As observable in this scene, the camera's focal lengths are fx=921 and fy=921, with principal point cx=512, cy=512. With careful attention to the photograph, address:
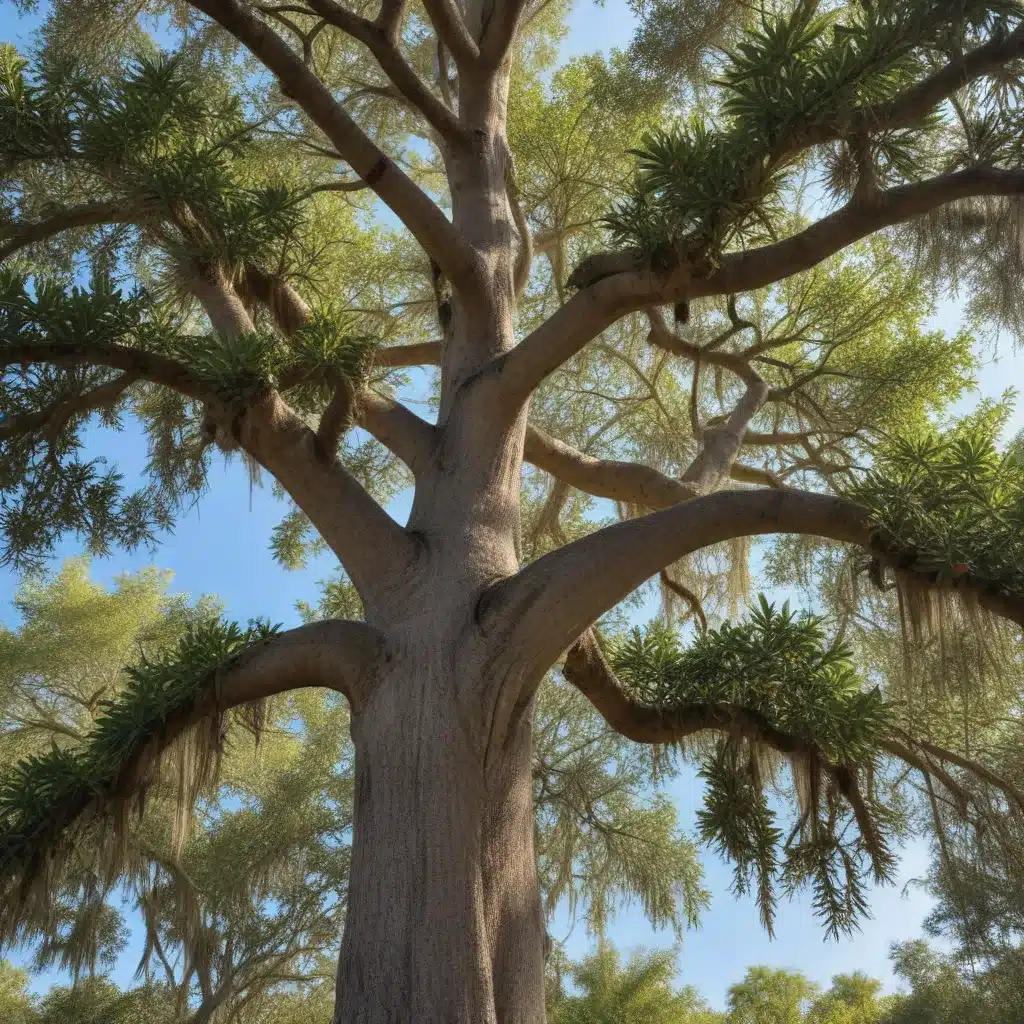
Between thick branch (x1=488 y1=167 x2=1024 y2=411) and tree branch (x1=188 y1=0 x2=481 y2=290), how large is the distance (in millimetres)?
706

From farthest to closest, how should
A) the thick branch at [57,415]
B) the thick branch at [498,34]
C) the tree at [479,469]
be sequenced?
the thick branch at [498,34] → the thick branch at [57,415] → the tree at [479,469]

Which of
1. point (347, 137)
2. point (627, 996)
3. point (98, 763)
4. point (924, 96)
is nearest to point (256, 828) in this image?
point (627, 996)

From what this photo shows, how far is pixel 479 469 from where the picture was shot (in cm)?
365

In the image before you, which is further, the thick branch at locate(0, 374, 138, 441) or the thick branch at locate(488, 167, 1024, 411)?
the thick branch at locate(0, 374, 138, 441)

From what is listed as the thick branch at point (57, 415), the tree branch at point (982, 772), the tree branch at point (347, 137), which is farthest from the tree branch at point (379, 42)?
the tree branch at point (982, 772)

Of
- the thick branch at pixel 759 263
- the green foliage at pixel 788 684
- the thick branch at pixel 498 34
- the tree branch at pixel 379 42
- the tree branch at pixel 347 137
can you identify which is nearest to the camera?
the thick branch at pixel 759 263

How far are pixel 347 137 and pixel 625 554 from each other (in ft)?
6.31

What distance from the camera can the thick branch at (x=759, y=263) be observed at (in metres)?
3.03

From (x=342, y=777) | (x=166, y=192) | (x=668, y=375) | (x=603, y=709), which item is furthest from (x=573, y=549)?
(x=342, y=777)

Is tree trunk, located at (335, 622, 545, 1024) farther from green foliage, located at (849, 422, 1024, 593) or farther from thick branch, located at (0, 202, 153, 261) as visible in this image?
thick branch, located at (0, 202, 153, 261)

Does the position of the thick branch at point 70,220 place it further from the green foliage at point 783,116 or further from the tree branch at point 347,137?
the green foliage at point 783,116

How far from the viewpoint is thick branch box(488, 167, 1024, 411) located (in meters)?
3.03

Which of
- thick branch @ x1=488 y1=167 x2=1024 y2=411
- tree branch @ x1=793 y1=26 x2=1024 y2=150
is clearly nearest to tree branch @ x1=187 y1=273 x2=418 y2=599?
thick branch @ x1=488 y1=167 x2=1024 y2=411

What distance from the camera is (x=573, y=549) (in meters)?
3.10
